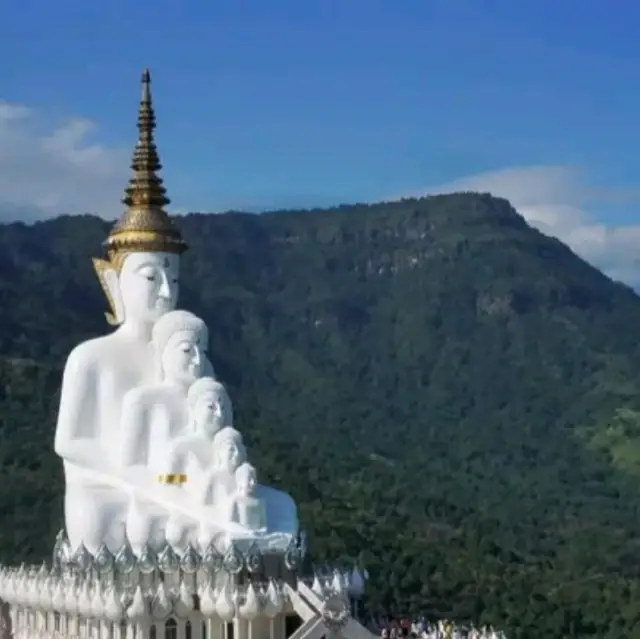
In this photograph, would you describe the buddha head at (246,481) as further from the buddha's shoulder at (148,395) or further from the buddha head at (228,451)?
the buddha's shoulder at (148,395)

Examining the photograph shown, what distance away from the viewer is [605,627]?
42.5 m

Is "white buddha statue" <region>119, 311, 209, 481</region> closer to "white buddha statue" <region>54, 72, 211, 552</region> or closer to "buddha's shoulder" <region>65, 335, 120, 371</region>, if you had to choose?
"white buddha statue" <region>54, 72, 211, 552</region>

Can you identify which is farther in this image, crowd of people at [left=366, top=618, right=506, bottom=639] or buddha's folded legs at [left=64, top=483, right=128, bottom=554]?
buddha's folded legs at [left=64, top=483, right=128, bottom=554]

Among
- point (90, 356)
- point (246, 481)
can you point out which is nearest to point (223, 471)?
point (246, 481)

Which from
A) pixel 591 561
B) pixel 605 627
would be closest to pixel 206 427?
pixel 605 627

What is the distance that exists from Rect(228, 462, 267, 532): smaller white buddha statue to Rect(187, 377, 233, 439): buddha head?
914 mm

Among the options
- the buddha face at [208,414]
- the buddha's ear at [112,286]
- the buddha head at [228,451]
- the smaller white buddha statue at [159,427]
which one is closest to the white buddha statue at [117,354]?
the buddha's ear at [112,286]

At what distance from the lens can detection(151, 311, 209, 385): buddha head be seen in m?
21.7

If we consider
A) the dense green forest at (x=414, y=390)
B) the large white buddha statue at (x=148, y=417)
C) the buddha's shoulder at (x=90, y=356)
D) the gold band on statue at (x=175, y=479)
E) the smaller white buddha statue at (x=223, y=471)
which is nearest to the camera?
the smaller white buddha statue at (x=223, y=471)

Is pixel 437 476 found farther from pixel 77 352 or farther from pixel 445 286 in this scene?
pixel 77 352

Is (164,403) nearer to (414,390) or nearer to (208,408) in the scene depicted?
(208,408)

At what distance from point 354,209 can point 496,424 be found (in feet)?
167

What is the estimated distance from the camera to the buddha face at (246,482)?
66.5ft

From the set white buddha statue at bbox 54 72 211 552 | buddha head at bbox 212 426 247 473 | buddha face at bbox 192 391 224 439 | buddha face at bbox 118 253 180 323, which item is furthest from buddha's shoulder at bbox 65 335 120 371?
buddha head at bbox 212 426 247 473
